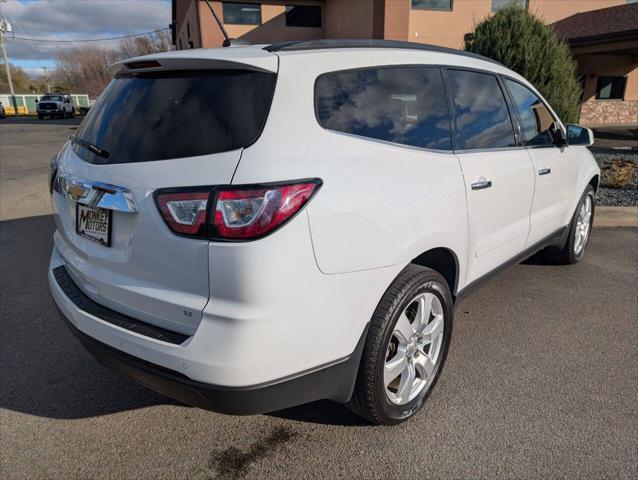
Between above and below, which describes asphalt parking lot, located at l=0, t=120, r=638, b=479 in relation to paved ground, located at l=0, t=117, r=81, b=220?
above

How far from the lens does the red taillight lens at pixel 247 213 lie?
1.72 meters

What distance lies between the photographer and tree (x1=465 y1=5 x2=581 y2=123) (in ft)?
29.0

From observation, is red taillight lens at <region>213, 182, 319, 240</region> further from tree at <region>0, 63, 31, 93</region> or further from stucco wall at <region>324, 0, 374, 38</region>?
tree at <region>0, 63, 31, 93</region>

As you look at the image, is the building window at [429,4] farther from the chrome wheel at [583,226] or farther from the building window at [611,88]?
the chrome wheel at [583,226]

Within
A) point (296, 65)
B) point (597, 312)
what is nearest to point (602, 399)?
point (597, 312)

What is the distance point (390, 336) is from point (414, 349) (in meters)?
0.37

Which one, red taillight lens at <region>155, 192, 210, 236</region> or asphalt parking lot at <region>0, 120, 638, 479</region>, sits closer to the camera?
red taillight lens at <region>155, 192, 210, 236</region>

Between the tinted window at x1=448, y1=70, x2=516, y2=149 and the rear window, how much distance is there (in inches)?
54.1

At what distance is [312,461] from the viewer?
229 centimetres

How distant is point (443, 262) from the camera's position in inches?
107

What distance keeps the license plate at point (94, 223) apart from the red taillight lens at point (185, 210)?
14.5 inches

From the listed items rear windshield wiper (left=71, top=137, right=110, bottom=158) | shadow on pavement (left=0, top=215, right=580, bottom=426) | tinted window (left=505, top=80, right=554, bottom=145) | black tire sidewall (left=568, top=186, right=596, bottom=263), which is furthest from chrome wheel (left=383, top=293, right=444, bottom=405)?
black tire sidewall (left=568, top=186, right=596, bottom=263)

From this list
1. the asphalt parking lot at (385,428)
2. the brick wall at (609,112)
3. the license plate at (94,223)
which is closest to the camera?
the license plate at (94,223)

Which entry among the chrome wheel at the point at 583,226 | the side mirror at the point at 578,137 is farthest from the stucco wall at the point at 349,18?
the side mirror at the point at 578,137
